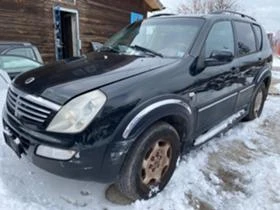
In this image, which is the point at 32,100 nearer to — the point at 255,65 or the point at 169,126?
the point at 169,126

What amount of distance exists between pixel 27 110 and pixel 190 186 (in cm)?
187

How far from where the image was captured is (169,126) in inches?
113

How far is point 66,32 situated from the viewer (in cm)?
1291

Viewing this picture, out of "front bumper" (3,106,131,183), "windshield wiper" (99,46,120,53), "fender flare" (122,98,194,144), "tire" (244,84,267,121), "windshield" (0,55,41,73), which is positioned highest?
"windshield wiper" (99,46,120,53)

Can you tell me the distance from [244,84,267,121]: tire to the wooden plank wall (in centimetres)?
746

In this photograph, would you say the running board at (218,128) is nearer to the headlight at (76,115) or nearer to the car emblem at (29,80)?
the headlight at (76,115)

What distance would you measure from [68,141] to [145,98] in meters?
0.75

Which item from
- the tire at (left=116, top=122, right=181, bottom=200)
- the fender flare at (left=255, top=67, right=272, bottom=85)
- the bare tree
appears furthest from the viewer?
the bare tree

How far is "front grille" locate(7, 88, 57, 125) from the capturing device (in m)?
2.32

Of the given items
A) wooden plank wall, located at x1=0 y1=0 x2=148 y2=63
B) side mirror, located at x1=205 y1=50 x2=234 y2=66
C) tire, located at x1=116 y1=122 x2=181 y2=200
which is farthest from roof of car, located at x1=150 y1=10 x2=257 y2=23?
wooden plank wall, located at x1=0 y1=0 x2=148 y2=63

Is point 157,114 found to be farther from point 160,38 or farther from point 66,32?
point 66,32

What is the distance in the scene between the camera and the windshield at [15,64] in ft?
18.5

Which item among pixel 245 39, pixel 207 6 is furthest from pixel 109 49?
pixel 207 6

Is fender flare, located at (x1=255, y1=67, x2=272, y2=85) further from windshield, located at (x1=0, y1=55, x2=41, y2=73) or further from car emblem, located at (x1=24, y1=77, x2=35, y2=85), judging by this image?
windshield, located at (x1=0, y1=55, x2=41, y2=73)
